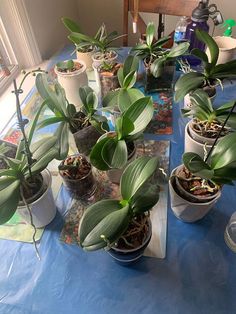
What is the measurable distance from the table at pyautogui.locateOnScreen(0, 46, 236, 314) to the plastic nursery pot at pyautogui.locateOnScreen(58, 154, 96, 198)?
0.10 metres

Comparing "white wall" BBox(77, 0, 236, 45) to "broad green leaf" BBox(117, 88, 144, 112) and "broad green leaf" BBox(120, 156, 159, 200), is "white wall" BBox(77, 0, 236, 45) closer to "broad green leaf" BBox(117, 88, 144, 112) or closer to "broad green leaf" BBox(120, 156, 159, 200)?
"broad green leaf" BBox(117, 88, 144, 112)

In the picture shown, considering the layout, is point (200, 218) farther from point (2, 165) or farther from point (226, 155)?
point (2, 165)

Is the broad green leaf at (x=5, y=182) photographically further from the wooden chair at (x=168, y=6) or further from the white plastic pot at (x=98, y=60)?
the wooden chair at (x=168, y=6)

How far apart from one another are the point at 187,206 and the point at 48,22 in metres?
1.21

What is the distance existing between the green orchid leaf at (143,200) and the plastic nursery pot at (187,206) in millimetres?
112

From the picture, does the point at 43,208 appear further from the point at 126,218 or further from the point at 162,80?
the point at 162,80

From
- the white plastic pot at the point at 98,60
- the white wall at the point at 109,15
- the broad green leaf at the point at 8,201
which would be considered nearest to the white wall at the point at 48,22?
the white wall at the point at 109,15

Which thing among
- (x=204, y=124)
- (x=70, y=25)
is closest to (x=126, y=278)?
(x=204, y=124)

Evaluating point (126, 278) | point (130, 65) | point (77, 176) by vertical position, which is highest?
point (130, 65)

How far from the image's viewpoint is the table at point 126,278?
0.49 meters

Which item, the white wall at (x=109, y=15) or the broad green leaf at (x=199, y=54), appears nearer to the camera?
the broad green leaf at (x=199, y=54)

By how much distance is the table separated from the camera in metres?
0.49

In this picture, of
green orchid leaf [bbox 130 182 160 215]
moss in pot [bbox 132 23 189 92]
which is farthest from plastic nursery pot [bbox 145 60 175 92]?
green orchid leaf [bbox 130 182 160 215]

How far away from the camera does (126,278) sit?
522 millimetres
